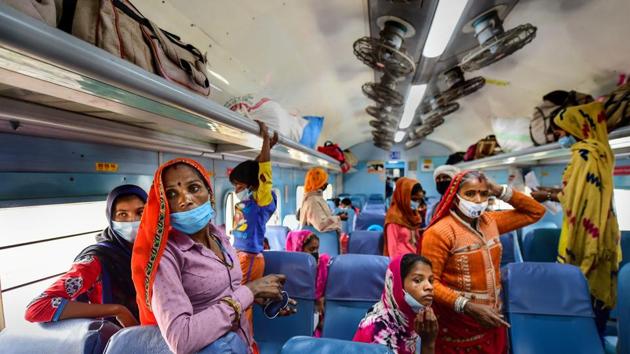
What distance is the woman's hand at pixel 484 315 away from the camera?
183 cm

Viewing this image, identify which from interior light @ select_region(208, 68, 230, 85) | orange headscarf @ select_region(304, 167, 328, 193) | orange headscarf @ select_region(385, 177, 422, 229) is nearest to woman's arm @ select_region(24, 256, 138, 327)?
interior light @ select_region(208, 68, 230, 85)

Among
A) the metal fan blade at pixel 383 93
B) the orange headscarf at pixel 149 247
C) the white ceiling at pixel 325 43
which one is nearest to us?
the orange headscarf at pixel 149 247

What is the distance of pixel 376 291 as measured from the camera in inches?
98.4

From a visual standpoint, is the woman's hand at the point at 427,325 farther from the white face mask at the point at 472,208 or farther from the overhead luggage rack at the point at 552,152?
the overhead luggage rack at the point at 552,152

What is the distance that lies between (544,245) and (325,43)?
411 cm

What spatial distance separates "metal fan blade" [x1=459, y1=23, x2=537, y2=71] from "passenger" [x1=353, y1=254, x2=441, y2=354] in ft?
7.95

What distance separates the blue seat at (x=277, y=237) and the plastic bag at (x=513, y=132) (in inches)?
174

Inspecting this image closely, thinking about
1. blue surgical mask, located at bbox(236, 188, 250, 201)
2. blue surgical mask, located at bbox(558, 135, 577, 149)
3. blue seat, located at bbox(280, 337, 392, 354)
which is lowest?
blue seat, located at bbox(280, 337, 392, 354)

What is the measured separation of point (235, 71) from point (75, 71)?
8.71 ft

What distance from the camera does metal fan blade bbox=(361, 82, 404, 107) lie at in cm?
429

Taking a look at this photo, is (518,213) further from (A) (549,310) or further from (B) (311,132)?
(B) (311,132)

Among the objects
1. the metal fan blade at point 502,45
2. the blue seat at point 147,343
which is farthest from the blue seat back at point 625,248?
the blue seat at point 147,343

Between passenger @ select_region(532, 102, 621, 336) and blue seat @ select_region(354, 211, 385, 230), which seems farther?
blue seat @ select_region(354, 211, 385, 230)

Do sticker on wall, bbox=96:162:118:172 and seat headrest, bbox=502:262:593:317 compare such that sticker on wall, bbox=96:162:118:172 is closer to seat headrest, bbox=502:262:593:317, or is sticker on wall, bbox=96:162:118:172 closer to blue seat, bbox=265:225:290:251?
blue seat, bbox=265:225:290:251
